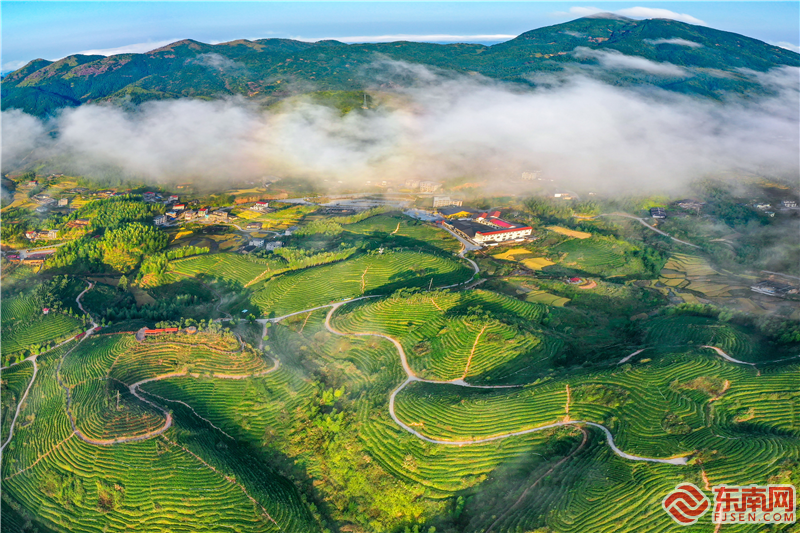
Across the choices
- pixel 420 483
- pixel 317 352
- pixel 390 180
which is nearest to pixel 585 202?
pixel 390 180

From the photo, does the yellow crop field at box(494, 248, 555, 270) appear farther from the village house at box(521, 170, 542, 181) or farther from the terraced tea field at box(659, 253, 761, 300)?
the village house at box(521, 170, 542, 181)

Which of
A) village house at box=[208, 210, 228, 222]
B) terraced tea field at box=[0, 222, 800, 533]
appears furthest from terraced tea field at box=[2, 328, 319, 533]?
village house at box=[208, 210, 228, 222]

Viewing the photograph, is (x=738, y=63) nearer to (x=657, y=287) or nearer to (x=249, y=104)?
(x=657, y=287)

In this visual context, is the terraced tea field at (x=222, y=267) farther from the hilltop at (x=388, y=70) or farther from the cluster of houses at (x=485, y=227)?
the hilltop at (x=388, y=70)

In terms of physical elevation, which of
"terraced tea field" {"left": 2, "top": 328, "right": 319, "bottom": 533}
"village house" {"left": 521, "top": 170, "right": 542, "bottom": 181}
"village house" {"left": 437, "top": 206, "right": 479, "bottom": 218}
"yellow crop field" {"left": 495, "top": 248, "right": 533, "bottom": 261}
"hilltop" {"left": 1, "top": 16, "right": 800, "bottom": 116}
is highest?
"hilltop" {"left": 1, "top": 16, "right": 800, "bottom": 116}

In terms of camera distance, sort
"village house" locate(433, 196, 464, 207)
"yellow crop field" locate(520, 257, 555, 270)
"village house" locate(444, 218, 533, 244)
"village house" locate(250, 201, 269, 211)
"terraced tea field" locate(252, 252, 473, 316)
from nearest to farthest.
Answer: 1. "terraced tea field" locate(252, 252, 473, 316)
2. "yellow crop field" locate(520, 257, 555, 270)
3. "village house" locate(444, 218, 533, 244)
4. "village house" locate(250, 201, 269, 211)
5. "village house" locate(433, 196, 464, 207)

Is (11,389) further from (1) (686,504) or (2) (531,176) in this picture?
(2) (531,176)

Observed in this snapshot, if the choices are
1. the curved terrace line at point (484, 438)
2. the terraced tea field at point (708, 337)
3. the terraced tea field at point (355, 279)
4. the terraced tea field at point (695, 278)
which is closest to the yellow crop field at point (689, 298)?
the terraced tea field at point (695, 278)

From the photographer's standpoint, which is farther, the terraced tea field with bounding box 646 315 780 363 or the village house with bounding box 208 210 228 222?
the village house with bounding box 208 210 228 222
